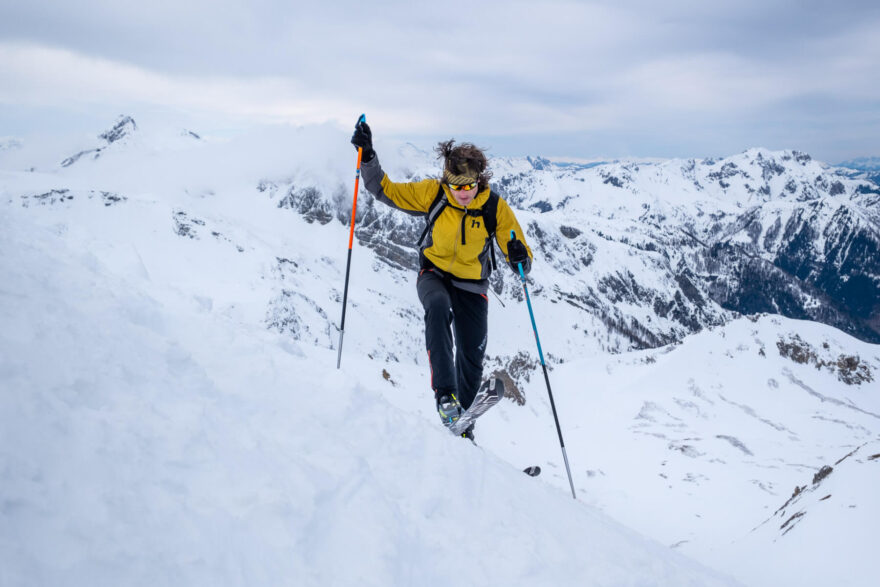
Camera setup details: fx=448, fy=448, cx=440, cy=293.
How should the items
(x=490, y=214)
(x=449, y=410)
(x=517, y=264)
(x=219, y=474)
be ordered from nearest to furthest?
(x=219, y=474) → (x=449, y=410) → (x=490, y=214) → (x=517, y=264)

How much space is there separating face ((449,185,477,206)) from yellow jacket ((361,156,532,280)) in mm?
64

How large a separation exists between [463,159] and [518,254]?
1729 millimetres

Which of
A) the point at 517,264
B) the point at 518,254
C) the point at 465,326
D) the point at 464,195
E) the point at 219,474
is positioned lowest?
the point at 219,474

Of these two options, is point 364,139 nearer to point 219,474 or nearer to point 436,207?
point 436,207

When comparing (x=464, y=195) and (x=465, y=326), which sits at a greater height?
(x=464, y=195)

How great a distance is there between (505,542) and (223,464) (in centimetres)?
218

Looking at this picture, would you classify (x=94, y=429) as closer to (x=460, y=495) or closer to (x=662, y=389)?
(x=460, y=495)

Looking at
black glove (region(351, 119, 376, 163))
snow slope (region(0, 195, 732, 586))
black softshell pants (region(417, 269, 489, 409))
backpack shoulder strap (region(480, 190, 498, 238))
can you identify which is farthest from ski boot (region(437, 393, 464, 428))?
black glove (region(351, 119, 376, 163))

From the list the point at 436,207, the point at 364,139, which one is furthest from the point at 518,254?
the point at 364,139

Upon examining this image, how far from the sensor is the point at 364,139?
21.3 feet

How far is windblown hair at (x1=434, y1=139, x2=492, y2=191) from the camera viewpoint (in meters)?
6.42

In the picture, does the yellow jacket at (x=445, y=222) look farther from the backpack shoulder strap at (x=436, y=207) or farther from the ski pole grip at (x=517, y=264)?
the ski pole grip at (x=517, y=264)

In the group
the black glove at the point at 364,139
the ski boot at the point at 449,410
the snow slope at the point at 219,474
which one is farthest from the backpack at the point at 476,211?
the snow slope at the point at 219,474

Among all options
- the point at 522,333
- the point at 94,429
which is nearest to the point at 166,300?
the point at 94,429
